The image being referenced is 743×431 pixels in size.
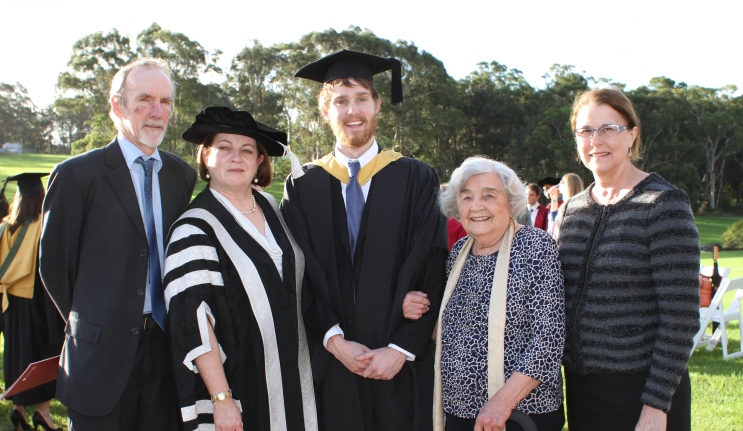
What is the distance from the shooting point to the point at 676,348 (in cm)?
221

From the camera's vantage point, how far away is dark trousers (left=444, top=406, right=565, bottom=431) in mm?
2434

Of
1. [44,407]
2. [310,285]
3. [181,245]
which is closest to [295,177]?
[310,285]

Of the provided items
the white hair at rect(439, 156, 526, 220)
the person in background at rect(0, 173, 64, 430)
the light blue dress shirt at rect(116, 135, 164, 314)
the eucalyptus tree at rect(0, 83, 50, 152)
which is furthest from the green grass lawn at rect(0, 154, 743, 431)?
the eucalyptus tree at rect(0, 83, 50, 152)

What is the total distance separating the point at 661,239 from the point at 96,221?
2355 mm

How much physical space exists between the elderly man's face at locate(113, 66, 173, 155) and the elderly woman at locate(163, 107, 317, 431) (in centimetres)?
19

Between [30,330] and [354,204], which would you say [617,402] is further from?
[30,330]

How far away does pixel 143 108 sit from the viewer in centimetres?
275

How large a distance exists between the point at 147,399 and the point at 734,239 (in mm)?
28192

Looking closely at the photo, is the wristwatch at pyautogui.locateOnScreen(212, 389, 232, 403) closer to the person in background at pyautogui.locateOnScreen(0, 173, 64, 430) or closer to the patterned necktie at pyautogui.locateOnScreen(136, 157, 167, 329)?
the patterned necktie at pyautogui.locateOnScreen(136, 157, 167, 329)

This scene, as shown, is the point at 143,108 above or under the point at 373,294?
above

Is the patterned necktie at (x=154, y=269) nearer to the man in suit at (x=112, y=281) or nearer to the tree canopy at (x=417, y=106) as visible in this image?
the man in suit at (x=112, y=281)

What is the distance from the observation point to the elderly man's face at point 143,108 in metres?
2.74

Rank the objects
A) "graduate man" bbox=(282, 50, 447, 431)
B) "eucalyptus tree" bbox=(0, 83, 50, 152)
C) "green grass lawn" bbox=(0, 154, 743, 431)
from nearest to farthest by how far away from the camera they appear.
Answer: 1. "graduate man" bbox=(282, 50, 447, 431)
2. "green grass lawn" bbox=(0, 154, 743, 431)
3. "eucalyptus tree" bbox=(0, 83, 50, 152)

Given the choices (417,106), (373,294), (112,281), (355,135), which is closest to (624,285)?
(373,294)
